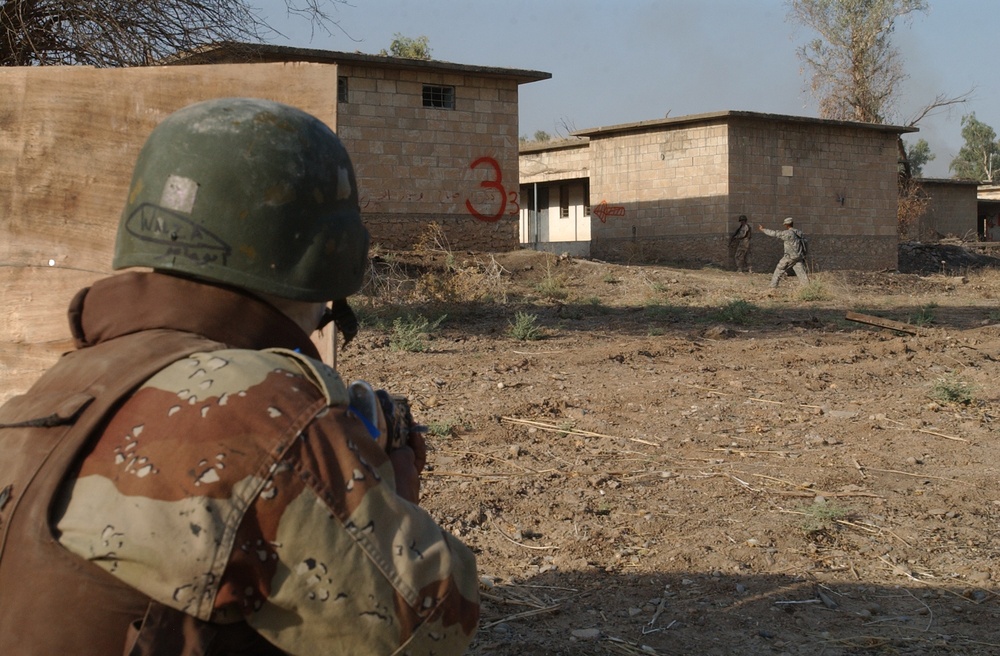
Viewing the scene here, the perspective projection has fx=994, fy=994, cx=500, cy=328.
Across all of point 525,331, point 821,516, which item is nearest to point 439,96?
point 525,331

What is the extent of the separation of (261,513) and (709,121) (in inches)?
800

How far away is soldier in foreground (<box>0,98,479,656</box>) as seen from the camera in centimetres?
117

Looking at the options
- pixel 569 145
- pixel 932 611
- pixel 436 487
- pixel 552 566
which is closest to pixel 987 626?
pixel 932 611

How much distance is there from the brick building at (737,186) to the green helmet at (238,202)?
19582 mm

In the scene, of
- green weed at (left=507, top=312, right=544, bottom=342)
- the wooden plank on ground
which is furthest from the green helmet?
the wooden plank on ground

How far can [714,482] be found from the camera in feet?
16.0

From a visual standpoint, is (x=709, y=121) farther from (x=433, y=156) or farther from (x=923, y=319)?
(x=923, y=319)

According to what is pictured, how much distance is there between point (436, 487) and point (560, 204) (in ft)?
76.2

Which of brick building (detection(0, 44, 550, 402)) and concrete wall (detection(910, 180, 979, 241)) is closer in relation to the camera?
brick building (detection(0, 44, 550, 402))

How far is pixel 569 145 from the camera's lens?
79.4 ft

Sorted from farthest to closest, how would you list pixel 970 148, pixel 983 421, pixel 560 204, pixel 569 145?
1. pixel 970 148
2. pixel 560 204
3. pixel 569 145
4. pixel 983 421

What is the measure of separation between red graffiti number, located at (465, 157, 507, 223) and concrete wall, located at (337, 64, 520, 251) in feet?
0.06

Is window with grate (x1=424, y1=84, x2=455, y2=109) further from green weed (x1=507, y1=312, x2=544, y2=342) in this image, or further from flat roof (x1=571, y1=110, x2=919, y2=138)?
green weed (x1=507, y1=312, x2=544, y2=342)

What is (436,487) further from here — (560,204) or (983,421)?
(560,204)
